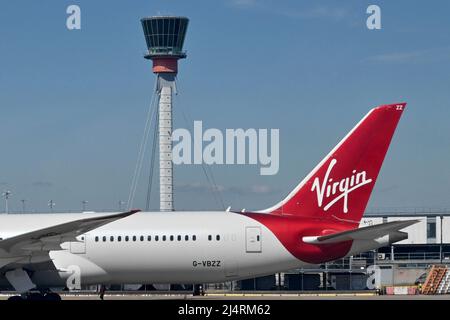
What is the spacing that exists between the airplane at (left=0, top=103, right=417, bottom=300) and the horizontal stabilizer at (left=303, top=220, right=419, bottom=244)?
0.04 metres

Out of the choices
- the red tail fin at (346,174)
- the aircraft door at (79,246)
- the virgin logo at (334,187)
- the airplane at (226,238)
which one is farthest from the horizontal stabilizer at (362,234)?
the aircraft door at (79,246)

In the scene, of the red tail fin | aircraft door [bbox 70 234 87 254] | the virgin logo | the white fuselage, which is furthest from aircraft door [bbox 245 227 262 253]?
aircraft door [bbox 70 234 87 254]

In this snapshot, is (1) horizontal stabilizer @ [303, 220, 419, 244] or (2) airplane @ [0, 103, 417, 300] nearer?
(1) horizontal stabilizer @ [303, 220, 419, 244]

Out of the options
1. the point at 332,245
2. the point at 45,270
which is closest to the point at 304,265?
the point at 332,245

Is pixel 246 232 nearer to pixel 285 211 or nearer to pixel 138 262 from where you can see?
pixel 285 211

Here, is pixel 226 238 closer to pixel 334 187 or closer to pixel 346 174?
pixel 334 187

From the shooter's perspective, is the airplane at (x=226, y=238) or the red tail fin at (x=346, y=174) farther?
the red tail fin at (x=346, y=174)

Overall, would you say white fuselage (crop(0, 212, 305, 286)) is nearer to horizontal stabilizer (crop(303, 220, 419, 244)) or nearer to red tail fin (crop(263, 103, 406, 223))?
horizontal stabilizer (crop(303, 220, 419, 244))

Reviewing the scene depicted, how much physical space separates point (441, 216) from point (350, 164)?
226ft

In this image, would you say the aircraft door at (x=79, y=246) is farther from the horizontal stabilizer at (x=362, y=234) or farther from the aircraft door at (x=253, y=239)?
the horizontal stabilizer at (x=362, y=234)

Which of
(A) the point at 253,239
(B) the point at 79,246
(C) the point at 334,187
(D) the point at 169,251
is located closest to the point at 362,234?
(C) the point at 334,187

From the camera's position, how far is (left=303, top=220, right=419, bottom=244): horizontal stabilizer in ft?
131

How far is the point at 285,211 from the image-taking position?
4306cm

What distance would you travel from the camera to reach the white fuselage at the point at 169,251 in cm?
4188
